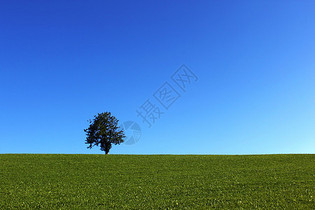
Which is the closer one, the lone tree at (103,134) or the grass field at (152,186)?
the grass field at (152,186)

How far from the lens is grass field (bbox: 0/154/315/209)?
1641 centimetres

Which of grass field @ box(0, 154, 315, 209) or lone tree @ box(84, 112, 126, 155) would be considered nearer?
grass field @ box(0, 154, 315, 209)

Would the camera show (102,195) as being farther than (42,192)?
No

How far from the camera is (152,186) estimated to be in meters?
21.2

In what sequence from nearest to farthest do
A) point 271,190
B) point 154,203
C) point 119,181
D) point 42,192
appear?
point 154,203 < point 271,190 < point 42,192 < point 119,181

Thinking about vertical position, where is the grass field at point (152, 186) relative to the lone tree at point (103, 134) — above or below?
below

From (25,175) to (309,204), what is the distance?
25.7 metres

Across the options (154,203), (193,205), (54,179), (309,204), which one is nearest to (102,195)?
(154,203)

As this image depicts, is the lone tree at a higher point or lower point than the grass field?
higher

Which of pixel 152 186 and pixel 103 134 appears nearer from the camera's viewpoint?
pixel 152 186

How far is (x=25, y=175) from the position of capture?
2680 cm

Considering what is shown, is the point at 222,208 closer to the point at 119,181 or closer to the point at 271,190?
the point at 271,190

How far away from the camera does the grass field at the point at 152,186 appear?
16406 millimetres

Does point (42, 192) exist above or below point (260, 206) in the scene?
above
